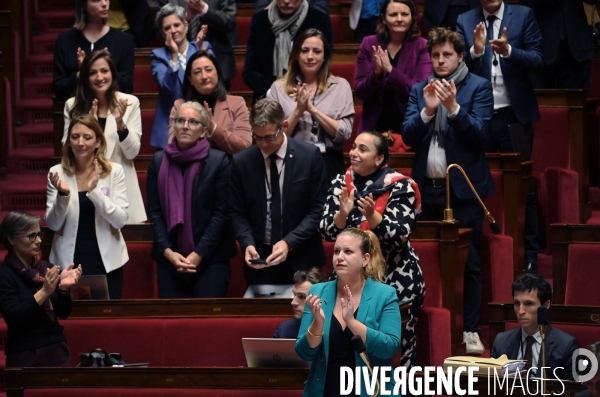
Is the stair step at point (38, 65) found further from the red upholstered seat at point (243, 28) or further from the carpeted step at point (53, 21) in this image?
the red upholstered seat at point (243, 28)

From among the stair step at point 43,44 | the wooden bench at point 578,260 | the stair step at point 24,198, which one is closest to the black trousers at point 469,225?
the wooden bench at point 578,260

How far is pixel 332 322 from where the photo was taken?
2.66 m

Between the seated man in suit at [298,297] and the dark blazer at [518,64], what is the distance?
4.38ft

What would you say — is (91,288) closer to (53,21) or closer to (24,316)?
(24,316)

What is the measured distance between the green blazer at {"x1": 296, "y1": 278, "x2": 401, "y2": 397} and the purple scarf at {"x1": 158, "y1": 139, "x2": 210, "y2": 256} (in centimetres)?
90

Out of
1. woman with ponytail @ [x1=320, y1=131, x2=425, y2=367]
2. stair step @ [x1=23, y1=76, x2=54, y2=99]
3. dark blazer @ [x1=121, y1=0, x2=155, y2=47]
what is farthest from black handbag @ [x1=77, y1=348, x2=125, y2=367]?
stair step @ [x1=23, y1=76, x2=54, y2=99]

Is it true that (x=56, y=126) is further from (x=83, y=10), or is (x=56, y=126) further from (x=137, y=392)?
(x=137, y=392)

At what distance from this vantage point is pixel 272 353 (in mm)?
2865

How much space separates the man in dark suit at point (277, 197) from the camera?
3.35 m

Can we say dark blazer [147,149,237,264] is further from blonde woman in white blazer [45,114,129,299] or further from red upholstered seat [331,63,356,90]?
red upholstered seat [331,63,356,90]

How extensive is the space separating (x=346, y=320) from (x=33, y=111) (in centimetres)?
301

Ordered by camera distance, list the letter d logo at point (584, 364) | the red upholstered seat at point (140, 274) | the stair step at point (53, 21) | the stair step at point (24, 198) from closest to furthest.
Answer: the letter d logo at point (584, 364)
the red upholstered seat at point (140, 274)
the stair step at point (24, 198)
the stair step at point (53, 21)

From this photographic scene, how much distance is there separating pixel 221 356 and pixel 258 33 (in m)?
1.46

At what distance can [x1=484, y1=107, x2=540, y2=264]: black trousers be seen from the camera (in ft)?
13.3
